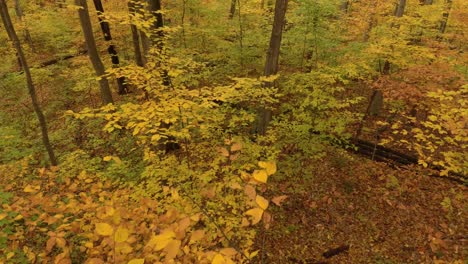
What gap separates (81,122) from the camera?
14.3 m

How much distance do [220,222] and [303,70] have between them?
10916mm

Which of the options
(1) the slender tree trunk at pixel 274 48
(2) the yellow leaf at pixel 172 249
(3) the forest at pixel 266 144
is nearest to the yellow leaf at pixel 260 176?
(2) the yellow leaf at pixel 172 249

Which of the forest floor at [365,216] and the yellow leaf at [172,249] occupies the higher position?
the yellow leaf at [172,249]

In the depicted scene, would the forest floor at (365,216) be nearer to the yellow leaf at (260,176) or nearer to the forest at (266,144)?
the forest at (266,144)

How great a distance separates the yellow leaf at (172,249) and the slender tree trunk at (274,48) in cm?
874

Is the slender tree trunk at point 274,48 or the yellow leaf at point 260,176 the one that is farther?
the slender tree trunk at point 274,48

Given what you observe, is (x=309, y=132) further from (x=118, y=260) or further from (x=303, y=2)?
(x=118, y=260)

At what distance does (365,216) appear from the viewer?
10.0 m

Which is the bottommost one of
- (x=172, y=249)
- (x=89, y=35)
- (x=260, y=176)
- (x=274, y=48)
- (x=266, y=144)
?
(x=266, y=144)

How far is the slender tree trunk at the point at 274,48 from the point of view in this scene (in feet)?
30.6

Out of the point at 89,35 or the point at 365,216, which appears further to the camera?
the point at 89,35

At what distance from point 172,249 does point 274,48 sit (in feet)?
29.0

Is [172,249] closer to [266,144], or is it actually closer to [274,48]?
[274,48]

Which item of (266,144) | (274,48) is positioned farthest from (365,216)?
(274,48)
